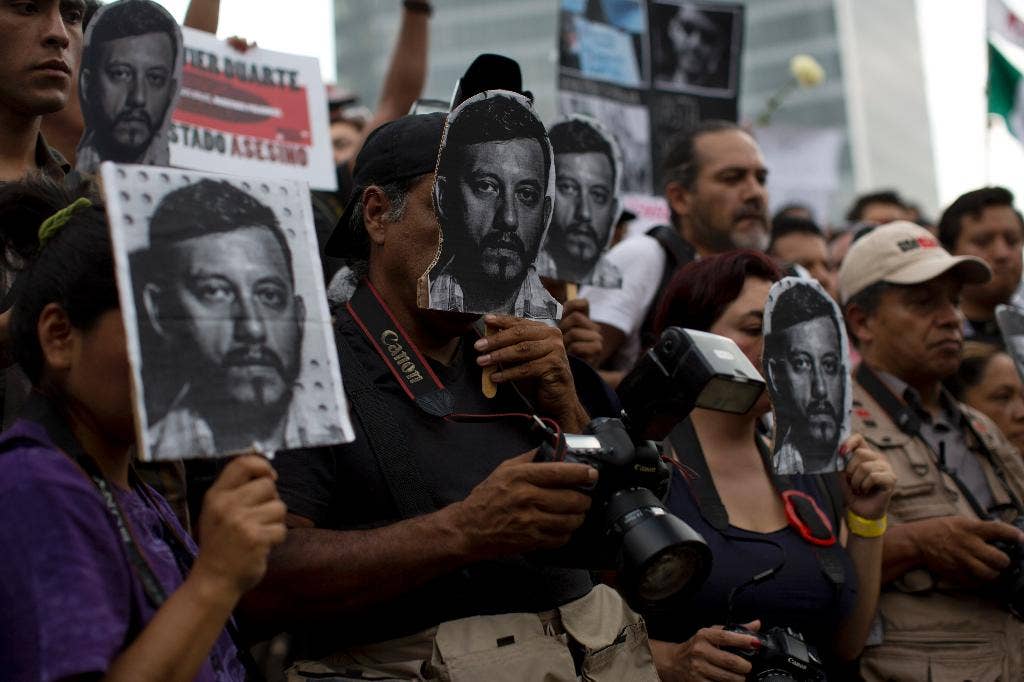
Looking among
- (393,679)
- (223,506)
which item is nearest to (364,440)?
(393,679)

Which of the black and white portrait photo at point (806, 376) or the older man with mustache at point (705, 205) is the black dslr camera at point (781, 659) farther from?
the older man with mustache at point (705, 205)

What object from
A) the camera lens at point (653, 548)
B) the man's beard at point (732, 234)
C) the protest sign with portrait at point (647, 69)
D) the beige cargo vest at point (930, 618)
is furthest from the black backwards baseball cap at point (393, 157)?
the protest sign with portrait at point (647, 69)

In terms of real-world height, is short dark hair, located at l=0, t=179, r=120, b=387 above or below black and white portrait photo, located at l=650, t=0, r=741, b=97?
below

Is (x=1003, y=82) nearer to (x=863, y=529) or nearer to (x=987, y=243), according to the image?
(x=987, y=243)

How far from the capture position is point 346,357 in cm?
285

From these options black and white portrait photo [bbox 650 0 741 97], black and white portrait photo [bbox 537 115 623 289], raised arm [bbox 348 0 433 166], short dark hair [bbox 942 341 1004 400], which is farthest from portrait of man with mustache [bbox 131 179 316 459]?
black and white portrait photo [bbox 650 0 741 97]

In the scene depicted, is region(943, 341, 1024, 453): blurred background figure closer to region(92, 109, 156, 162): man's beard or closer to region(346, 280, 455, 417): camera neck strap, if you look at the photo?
region(346, 280, 455, 417): camera neck strap

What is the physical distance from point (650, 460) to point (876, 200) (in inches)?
228

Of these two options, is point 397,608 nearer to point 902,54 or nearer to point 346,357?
point 346,357

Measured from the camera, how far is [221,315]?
2178 mm

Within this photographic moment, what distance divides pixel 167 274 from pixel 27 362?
0.36 metres

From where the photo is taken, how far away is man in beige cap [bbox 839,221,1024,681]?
4.09 meters

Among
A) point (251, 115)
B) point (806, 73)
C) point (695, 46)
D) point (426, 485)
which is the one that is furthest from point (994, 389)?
point (426, 485)

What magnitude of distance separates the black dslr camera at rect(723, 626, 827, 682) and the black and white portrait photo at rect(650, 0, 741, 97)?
361 cm
